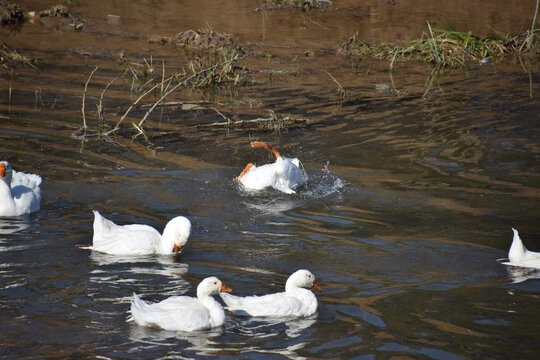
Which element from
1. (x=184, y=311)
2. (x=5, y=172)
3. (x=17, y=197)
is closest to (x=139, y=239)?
(x=184, y=311)

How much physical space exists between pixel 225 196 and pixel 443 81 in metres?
8.98

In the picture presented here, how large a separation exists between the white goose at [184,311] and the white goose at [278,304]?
0.15 metres

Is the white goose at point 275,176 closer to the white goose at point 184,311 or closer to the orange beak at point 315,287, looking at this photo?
the orange beak at point 315,287

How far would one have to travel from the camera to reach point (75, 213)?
9.02 m

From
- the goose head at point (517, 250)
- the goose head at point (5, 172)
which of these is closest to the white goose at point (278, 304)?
the goose head at point (517, 250)

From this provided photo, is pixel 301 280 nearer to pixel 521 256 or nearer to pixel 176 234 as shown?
pixel 176 234

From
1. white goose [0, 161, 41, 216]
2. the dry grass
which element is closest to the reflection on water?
white goose [0, 161, 41, 216]

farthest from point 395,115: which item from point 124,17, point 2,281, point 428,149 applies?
point 124,17

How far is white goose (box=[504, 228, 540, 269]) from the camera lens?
7652mm

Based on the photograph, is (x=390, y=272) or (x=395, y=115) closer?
(x=390, y=272)

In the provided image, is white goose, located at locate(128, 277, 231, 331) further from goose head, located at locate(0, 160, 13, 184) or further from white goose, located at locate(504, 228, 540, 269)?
goose head, located at locate(0, 160, 13, 184)

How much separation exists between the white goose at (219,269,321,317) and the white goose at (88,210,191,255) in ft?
4.67

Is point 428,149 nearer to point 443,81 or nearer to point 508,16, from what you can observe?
point 443,81

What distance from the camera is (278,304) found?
6.50m
